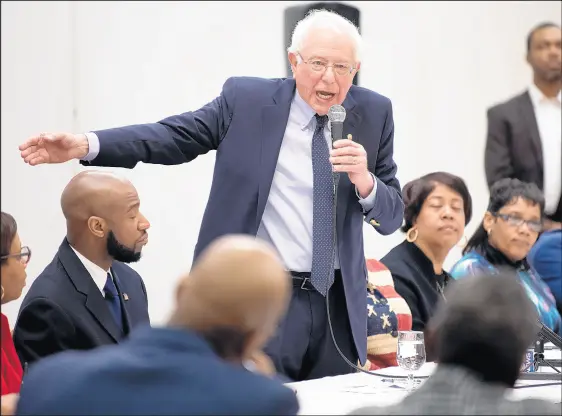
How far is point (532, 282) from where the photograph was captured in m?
4.29

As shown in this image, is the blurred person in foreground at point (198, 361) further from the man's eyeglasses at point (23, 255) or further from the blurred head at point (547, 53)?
the blurred head at point (547, 53)

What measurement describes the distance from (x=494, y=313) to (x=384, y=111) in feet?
5.14

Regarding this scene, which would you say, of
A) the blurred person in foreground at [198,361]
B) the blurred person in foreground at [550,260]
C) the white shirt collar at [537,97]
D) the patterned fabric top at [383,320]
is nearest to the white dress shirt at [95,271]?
the patterned fabric top at [383,320]

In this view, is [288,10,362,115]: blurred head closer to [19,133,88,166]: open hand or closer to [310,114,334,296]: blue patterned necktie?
[310,114,334,296]: blue patterned necktie

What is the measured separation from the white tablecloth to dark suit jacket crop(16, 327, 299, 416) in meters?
0.73

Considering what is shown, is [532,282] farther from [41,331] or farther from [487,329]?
[487,329]

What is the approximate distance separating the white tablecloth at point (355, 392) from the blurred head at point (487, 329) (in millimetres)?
756

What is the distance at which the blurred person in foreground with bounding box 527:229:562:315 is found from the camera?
15.2 feet

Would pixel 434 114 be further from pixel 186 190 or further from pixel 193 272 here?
pixel 193 272

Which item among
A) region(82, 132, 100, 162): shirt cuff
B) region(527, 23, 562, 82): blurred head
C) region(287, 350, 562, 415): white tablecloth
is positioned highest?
region(527, 23, 562, 82): blurred head

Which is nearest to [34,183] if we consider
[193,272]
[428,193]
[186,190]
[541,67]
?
[186,190]

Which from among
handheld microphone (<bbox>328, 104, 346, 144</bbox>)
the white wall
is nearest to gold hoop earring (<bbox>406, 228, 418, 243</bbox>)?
the white wall

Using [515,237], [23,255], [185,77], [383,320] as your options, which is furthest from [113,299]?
[185,77]

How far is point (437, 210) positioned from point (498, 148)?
3.78 feet
